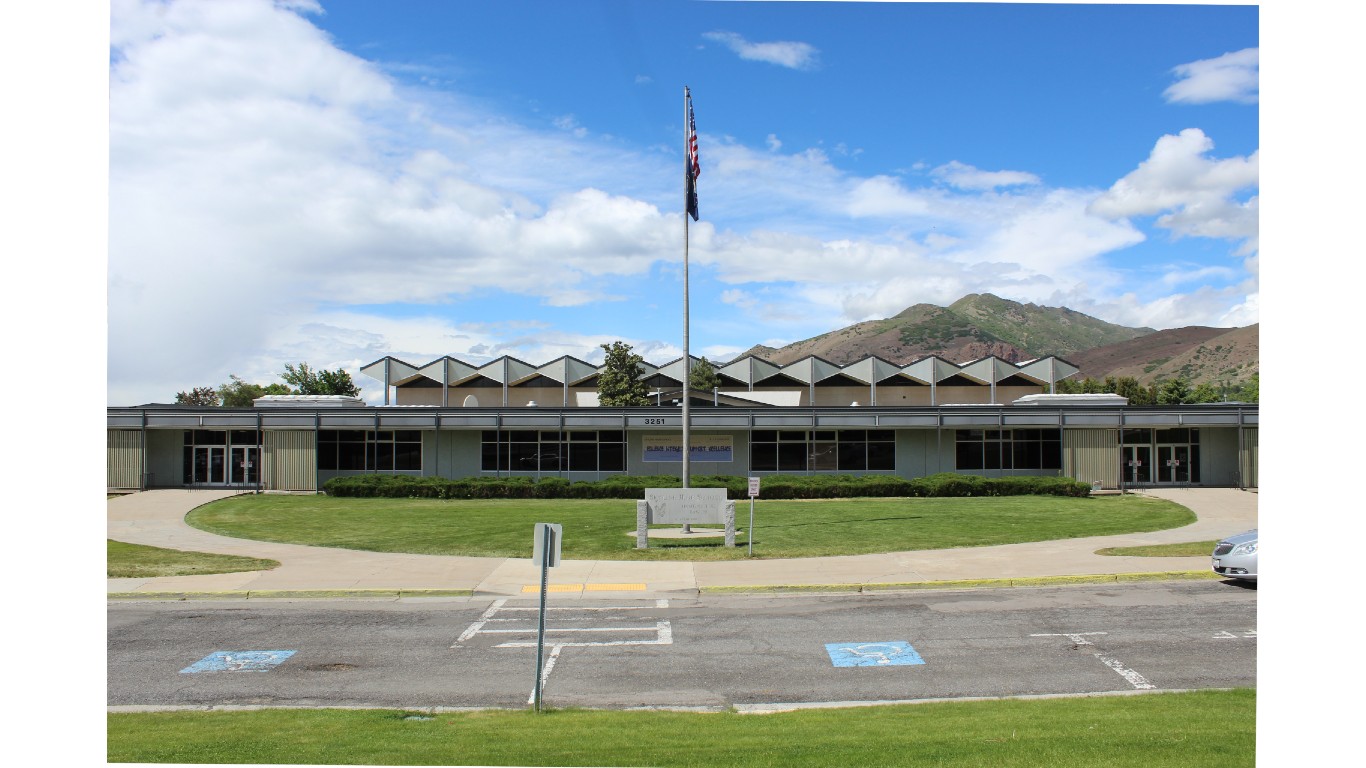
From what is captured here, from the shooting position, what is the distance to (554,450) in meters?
39.2

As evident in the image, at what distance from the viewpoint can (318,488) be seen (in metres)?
37.1

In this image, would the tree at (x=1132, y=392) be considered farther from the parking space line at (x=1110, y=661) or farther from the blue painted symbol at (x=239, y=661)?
the blue painted symbol at (x=239, y=661)

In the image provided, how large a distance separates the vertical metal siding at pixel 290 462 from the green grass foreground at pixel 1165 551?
29.1 meters

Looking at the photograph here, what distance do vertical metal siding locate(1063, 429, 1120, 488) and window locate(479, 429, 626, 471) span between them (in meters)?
18.2

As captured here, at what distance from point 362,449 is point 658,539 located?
21418 millimetres

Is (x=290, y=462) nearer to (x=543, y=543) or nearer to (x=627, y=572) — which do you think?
(x=627, y=572)

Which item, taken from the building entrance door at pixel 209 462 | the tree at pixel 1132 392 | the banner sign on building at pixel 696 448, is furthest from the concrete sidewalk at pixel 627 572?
the tree at pixel 1132 392

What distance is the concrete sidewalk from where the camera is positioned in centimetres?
1650

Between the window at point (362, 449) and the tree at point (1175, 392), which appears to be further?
the tree at point (1175, 392)

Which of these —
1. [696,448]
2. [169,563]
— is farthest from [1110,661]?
[696,448]

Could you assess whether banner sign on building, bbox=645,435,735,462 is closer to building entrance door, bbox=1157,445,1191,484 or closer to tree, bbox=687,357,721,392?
building entrance door, bbox=1157,445,1191,484

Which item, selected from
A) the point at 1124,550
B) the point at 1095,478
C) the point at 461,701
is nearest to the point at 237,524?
the point at 461,701

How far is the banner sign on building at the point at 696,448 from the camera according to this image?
38.8 m

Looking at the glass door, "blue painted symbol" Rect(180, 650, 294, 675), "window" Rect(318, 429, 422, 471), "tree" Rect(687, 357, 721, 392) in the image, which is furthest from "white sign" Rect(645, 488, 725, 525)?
"tree" Rect(687, 357, 721, 392)
